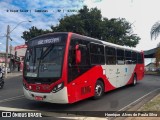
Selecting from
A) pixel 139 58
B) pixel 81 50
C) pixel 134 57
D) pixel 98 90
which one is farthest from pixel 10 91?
pixel 139 58

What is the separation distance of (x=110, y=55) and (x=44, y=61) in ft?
16.8

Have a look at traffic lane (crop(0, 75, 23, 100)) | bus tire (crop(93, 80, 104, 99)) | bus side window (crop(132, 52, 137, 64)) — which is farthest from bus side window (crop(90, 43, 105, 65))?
bus side window (crop(132, 52, 137, 64))

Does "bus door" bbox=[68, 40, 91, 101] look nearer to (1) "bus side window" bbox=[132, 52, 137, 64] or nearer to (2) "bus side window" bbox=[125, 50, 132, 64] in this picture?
(2) "bus side window" bbox=[125, 50, 132, 64]

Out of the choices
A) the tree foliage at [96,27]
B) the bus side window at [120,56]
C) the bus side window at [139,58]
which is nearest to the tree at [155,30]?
the bus side window at [139,58]

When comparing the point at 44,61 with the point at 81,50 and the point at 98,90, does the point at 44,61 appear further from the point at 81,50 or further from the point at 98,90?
the point at 98,90

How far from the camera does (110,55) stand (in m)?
14.3

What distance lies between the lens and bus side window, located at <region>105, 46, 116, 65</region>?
1386cm

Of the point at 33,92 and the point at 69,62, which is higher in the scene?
the point at 69,62

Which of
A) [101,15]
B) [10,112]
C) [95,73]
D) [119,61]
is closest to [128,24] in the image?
[101,15]

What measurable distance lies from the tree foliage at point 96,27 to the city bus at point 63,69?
113 ft

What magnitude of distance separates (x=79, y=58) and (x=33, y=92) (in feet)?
7.22

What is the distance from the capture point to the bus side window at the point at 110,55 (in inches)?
546

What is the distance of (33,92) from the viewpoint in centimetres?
1019

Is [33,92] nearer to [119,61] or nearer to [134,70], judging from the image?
[119,61]
